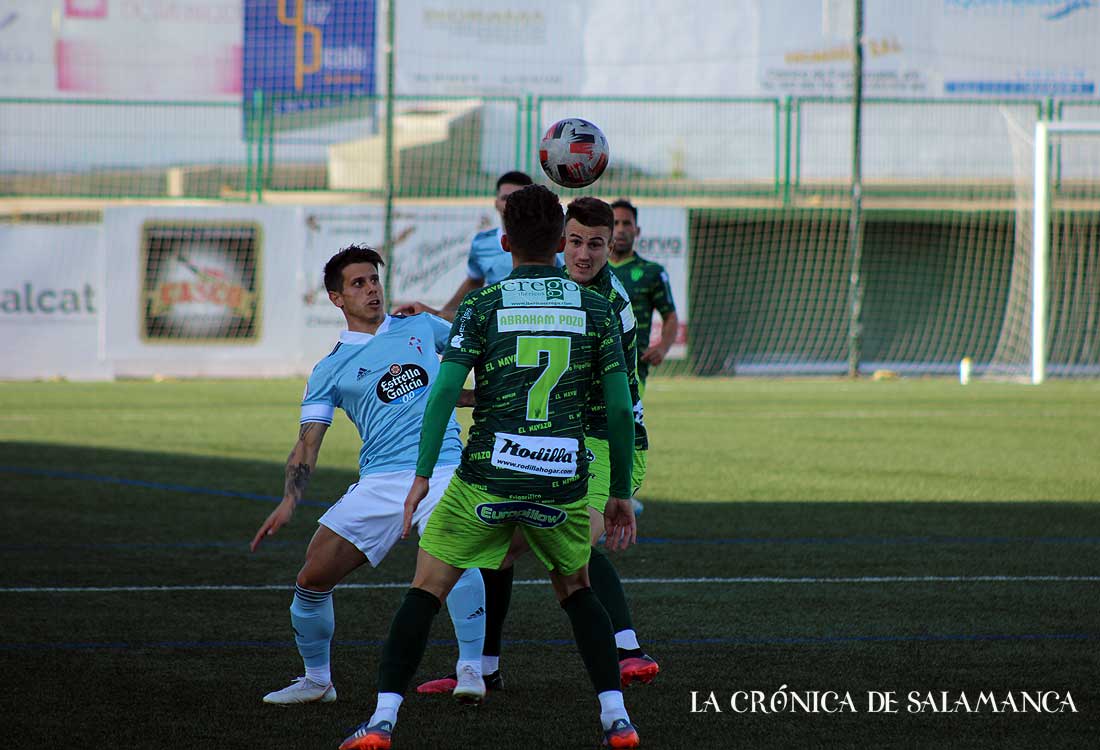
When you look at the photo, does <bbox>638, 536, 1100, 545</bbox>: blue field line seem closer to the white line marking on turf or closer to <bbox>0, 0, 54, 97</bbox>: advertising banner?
the white line marking on turf

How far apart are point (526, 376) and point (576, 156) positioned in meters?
2.39

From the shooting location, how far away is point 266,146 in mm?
32500

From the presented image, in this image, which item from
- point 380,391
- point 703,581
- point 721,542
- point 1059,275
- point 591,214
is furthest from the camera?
point 1059,275

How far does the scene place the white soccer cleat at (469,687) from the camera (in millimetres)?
5414

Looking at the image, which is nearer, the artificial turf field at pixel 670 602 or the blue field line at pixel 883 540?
the artificial turf field at pixel 670 602

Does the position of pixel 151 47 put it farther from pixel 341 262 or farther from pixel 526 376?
pixel 526 376

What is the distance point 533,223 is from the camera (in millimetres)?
4695

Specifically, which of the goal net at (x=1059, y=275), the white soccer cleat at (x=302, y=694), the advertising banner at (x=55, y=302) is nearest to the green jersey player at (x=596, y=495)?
the white soccer cleat at (x=302, y=694)

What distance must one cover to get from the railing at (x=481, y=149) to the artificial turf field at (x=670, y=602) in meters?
15.1

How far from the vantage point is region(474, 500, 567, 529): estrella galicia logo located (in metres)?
4.68

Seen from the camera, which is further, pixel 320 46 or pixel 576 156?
pixel 320 46

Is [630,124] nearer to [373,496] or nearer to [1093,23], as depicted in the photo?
[1093,23]

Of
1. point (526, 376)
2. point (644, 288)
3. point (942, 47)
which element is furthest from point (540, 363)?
point (942, 47)

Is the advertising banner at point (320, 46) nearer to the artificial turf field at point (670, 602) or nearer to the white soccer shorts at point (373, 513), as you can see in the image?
the artificial turf field at point (670, 602)
